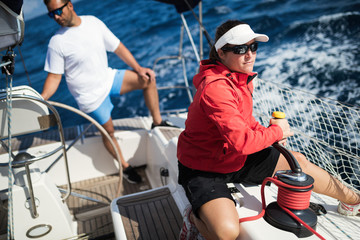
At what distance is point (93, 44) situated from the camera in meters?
1.98

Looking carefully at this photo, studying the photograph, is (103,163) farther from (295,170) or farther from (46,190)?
(295,170)

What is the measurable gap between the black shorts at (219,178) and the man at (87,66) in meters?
0.95

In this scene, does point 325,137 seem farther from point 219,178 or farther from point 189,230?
point 189,230

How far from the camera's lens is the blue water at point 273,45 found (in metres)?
3.79

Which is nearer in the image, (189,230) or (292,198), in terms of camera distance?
(292,198)

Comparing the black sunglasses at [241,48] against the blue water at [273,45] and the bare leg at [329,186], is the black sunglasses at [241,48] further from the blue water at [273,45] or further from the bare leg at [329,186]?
the blue water at [273,45]

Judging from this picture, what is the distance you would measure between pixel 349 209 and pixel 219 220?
23.5 inches

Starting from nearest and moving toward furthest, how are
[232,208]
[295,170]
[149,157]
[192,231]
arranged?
[295,170]
[232,208]
[192,231]
[149,157]

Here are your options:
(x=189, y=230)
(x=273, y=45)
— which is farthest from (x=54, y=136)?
(x=273, y=45)

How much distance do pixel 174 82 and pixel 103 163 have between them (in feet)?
9.84

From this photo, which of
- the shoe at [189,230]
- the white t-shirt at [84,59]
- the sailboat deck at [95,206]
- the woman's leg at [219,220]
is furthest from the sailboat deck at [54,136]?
the woman's leg at [219,220]

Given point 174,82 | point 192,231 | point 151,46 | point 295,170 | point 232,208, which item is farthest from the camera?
point 151,46

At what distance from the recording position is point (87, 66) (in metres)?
1.97

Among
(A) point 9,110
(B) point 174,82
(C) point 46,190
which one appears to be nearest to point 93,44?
(A) point 9,110
